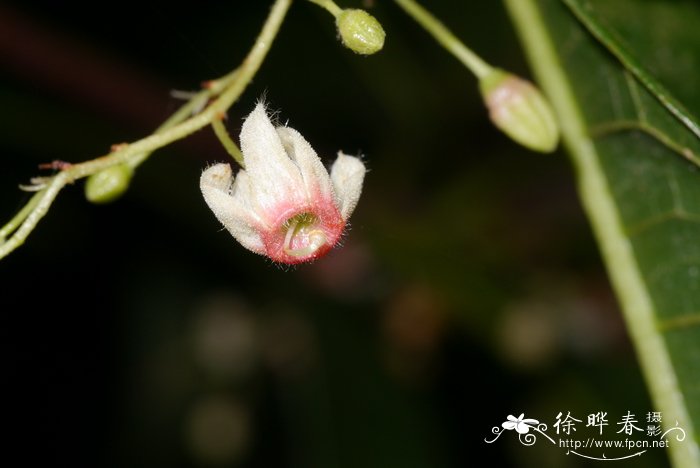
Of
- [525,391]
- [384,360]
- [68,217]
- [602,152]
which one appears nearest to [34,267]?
[68,217]

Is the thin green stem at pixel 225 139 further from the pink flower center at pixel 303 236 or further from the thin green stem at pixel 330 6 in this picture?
the thin green stem at pixel 330 6

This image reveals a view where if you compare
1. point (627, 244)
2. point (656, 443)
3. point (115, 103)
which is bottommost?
point (656, 443)

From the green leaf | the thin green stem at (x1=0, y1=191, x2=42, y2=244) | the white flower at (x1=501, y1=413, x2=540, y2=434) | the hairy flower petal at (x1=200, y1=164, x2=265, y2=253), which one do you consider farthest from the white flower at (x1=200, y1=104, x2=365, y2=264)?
the white flower at (x1=501, y1=413, x2=540, y2=434)

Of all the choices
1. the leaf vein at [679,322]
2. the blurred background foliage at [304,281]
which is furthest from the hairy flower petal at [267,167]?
the blurred background foliage at [304,281]

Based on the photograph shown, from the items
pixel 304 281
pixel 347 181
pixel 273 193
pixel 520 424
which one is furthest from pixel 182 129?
pixel 304 281

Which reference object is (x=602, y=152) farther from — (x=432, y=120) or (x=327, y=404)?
(x=327, y=404)

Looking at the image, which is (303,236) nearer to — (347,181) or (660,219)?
(347,181)
